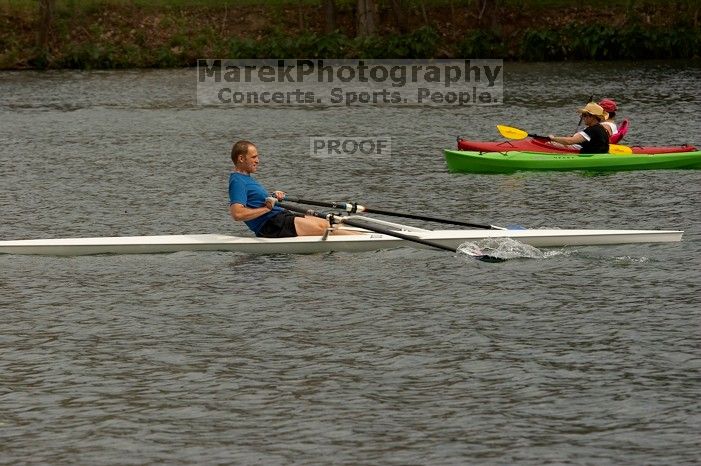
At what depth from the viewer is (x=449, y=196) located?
20.4 metres

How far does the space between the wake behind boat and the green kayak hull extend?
6.23 meters

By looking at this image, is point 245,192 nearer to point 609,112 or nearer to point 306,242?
point 306,242

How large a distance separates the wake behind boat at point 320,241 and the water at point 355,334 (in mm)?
158

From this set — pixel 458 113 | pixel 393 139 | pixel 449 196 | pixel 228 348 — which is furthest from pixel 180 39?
pixel 228 348

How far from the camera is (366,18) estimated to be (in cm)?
5159

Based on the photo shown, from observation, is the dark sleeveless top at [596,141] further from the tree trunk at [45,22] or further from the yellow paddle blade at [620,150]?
the tree trunk at [45,22]

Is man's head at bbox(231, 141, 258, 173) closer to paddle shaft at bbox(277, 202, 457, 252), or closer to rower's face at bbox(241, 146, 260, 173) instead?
rower's face at bbox(241, 146, 260, 173)

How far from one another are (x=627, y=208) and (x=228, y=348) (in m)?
8.64

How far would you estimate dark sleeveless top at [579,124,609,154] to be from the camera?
22.0 m

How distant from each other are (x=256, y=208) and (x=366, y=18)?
37151 mm

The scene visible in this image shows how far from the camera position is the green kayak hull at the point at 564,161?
2200cm

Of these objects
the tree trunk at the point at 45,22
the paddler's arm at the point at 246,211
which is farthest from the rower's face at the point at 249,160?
the tree trunk at the point at 45,22

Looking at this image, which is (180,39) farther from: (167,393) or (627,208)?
(167,393)

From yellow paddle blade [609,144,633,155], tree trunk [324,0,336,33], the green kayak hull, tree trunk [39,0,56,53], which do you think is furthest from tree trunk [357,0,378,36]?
yellow paddle blade [609,144,633,155]
